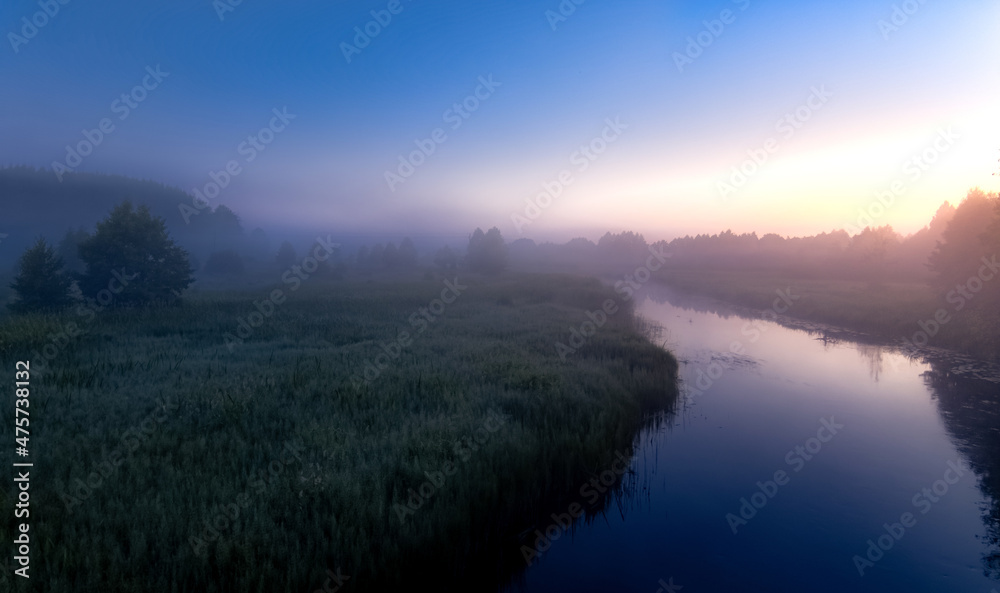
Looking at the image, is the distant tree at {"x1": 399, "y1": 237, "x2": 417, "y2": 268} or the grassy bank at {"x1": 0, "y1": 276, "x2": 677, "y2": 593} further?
the distant tree at {"x1": 399, "y1": 237, "x2": 417, "y2": 268}

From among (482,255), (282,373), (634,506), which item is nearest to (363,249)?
(482,255)

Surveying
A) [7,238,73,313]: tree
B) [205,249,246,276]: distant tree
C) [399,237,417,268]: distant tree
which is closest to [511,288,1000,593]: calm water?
[7,238,73,313]: tree

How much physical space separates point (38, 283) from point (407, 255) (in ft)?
243

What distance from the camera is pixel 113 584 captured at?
4.41 meters

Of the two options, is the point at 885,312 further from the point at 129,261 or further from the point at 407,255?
the point at 407,255

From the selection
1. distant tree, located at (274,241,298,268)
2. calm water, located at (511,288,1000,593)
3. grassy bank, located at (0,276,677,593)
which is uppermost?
distant tree, located at (274,241,298,268)

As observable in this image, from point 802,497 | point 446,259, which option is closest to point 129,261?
point 802,497

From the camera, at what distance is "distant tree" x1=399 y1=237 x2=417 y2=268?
100 metres

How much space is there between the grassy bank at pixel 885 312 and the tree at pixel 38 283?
2230 inches

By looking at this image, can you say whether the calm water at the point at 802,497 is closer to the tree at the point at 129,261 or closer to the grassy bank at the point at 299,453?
the grassy bank at the point at 299,453

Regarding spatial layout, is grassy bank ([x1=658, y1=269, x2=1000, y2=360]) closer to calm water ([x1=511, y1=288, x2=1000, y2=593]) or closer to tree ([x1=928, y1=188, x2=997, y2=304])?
tree ([x1=928, y1=188, x2=997, y2=304])

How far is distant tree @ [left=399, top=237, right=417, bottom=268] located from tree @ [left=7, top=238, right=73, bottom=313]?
70408mm

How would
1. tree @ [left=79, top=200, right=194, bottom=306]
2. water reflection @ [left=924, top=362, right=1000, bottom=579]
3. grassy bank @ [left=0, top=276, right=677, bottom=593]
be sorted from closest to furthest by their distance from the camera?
grassy bank @ [left=0, top=276, right=677, bottom=593] < water reflection @ [left=924, top=362, right=1000, bottom=579] < tree @ [left=79, top=200, right=194, bottom=306]

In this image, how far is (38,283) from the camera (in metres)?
28.6
